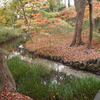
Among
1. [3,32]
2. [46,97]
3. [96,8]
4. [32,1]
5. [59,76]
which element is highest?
[32,1]

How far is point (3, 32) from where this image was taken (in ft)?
41.9

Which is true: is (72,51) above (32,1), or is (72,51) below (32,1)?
below

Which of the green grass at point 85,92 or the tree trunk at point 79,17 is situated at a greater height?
the tree trunk at point 79,17

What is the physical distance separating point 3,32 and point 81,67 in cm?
1195

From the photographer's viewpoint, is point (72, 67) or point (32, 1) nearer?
point (72, 67)

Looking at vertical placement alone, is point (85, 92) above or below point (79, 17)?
below

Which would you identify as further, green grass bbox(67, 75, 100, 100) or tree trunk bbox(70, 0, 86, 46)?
tree trunk bbox(70, 0, 86, 46)

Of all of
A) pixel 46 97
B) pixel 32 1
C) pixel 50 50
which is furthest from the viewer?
pixel 32 1

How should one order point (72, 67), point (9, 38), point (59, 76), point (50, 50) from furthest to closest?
1. point (9, 38)
2. point (50, 50)
3. point (72, 67)
4. point (59, 76)

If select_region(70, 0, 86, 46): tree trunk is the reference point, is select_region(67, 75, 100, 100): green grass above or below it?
below

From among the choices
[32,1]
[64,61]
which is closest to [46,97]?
[64,61]

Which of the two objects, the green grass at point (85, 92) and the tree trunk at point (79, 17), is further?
the tree trunk at point (79, 17)

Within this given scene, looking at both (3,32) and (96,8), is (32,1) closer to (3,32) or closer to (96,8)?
(96,8)

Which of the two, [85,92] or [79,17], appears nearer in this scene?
[85,92]
